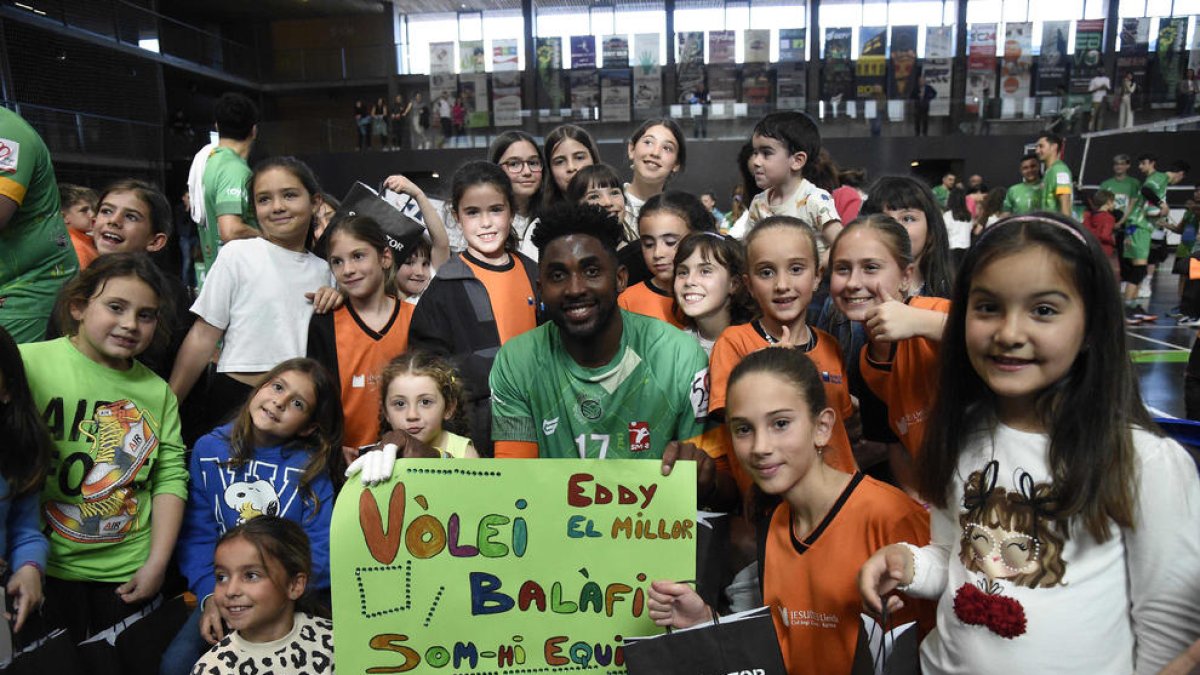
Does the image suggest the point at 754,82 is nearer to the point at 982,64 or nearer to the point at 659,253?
the point at 982,64

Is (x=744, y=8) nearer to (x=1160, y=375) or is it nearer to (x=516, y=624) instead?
(x=1160, y=375)

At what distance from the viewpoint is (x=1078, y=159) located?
17594mm

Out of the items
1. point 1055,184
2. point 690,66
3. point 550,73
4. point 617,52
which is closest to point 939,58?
point 690,66

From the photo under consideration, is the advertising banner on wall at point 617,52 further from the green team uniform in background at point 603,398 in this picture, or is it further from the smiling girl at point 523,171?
the green team uniform in background at point 603,398

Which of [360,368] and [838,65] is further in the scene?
[838,65]

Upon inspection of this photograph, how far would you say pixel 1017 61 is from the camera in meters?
22.9

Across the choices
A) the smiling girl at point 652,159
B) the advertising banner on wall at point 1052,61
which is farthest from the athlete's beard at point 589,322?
the advertising banner on wall at point 1052,61

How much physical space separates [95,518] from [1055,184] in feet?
31.2

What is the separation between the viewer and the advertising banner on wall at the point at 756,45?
23.9 m

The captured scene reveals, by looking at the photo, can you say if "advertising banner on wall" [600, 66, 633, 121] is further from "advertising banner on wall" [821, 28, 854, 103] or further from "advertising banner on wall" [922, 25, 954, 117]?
"advertising banner on wall" [922, 25, 954, 117]

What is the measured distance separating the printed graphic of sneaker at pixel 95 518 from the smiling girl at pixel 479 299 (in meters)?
1.12

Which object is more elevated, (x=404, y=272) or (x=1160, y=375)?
(x=404, y=272)

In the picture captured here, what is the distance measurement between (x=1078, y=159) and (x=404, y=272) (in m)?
18.5

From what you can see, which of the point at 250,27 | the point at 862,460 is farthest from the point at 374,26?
the point at 862,460
